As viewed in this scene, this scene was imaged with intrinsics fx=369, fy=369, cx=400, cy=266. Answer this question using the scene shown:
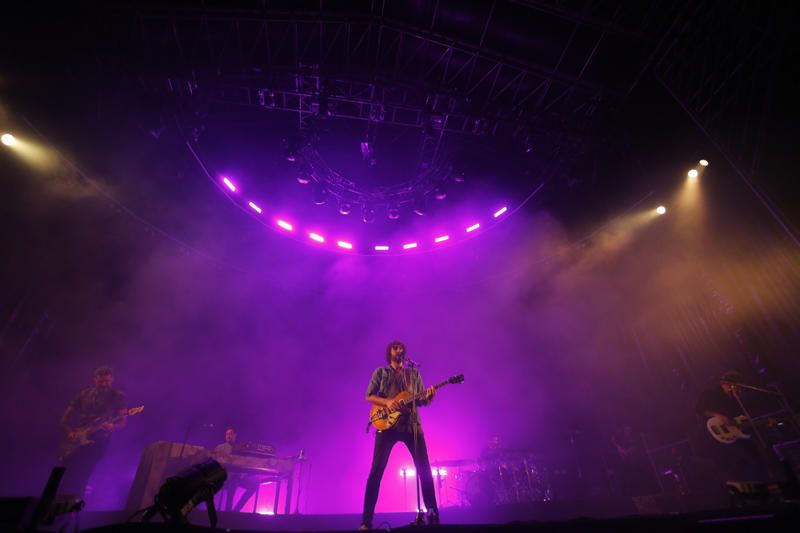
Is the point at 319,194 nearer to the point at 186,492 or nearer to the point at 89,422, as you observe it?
the point at 89,422

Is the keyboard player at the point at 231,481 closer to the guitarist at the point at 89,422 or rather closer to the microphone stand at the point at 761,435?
the guitarist at the point at 89,422

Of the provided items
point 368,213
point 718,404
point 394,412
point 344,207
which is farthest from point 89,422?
point 718,404

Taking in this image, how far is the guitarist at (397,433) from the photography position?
370cm

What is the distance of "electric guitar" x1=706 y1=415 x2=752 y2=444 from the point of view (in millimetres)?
5742

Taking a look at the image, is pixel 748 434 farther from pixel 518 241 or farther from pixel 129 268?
pixel 129 268

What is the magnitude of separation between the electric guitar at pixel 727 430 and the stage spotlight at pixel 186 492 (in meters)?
7.20

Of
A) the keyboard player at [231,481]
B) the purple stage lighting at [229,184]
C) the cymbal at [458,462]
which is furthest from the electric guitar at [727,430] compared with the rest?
the purple stage lighting at [229,184]

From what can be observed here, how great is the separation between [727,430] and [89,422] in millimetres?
10037

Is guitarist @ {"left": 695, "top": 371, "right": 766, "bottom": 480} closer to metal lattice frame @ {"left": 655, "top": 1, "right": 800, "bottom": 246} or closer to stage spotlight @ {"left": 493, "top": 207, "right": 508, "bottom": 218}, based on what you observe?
metal lattice frame @ {"left": 655, "top": 1, "right": 800, "bottom": 246}

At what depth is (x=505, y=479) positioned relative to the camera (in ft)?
24.5

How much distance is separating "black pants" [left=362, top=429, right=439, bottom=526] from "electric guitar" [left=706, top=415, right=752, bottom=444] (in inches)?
203

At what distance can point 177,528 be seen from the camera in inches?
98.1

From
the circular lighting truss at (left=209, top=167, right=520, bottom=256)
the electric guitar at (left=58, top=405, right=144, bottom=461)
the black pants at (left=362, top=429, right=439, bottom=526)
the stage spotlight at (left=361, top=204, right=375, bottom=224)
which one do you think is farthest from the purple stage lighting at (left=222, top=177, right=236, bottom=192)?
the black pants at (left=362, top=429, right=439, bottom=526)

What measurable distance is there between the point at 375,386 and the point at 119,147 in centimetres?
689
